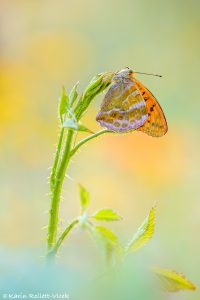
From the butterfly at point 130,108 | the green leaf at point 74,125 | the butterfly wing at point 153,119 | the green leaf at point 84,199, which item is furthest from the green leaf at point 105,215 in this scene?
the butterfly wing at point 153,119

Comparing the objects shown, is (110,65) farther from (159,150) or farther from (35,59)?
(159,150)

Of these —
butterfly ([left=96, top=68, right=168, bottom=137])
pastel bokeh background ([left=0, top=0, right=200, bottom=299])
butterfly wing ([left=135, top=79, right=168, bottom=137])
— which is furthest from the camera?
pastel bokeh background ([left=0, top=0, right=200, bottom=299])

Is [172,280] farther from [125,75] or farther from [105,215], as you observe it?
[125,75]

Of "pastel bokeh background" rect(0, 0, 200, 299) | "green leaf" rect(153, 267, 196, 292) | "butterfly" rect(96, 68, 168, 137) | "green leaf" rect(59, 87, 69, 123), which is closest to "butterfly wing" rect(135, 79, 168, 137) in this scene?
"butterfly" rect(96, 68, 168, 137)

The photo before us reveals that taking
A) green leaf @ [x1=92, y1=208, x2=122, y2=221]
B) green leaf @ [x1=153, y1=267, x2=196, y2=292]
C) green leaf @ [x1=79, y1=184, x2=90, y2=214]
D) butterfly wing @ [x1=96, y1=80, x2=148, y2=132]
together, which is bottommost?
green leaf @ [x1=153, y1=267, x2=196, y2=292]

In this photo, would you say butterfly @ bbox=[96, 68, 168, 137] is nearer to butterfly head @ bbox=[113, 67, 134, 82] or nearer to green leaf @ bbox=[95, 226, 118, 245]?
butterfly head @ bbox=[113, 67, 134, 82]

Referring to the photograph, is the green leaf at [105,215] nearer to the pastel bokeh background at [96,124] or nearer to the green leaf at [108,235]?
the green leaf at [108,235]

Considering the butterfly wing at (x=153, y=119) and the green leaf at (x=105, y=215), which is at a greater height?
the butterfly wing at (x=153, y=119)

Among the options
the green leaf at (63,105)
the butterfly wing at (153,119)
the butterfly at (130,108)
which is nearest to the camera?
the green leaf at (63,105)
